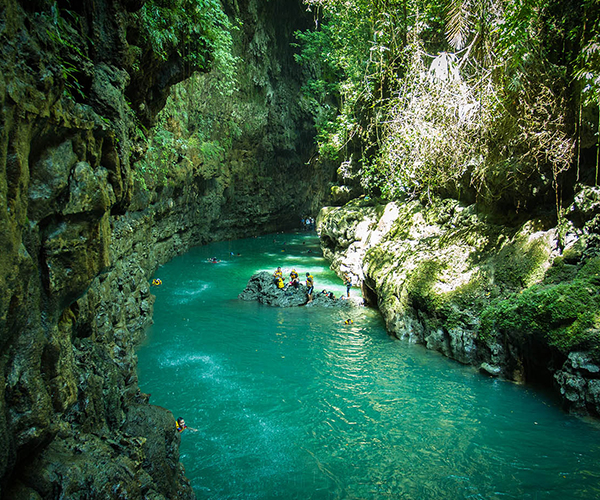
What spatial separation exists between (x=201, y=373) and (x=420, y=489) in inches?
243

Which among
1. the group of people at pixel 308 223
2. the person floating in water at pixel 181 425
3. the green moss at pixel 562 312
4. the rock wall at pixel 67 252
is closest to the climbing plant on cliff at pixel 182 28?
the rock wall at pixel 67 252

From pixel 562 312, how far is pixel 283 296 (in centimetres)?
1081

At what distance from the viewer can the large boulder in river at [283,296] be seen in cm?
1672

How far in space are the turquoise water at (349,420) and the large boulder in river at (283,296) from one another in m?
2.57

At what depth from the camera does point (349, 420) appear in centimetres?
850

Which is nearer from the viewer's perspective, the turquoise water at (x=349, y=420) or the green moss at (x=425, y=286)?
the turquoise water at (x=349, y=420)

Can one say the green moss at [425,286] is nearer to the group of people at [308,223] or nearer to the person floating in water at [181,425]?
the person floating in water at [181,425]

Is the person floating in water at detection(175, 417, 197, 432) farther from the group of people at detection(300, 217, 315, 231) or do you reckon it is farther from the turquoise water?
the group of people at detection(300, 217, 315, 231)

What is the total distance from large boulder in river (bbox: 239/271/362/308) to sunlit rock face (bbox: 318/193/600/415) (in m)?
2.23

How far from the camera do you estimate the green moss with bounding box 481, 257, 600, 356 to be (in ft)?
25.9

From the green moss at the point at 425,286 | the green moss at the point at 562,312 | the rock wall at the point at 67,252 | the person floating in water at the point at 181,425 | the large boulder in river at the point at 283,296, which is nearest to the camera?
the rock wall at the point at 67,252

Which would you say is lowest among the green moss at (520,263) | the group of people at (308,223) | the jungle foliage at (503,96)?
the group of people at (308,223)

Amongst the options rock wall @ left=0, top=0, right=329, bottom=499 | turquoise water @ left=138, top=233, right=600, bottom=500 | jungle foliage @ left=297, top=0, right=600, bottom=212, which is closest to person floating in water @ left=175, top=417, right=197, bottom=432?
turquoise water @ left=138, top=233, right=600, bottom=500

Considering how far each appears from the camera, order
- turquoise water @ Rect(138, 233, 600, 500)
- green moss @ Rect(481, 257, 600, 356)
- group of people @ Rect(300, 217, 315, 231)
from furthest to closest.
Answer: group of people @ Rect(300, 217, 315, 231) < green moss @ Rect(481, 257, 600, 356) < turquoise water @ Rect(138, 233, 600, 500)
